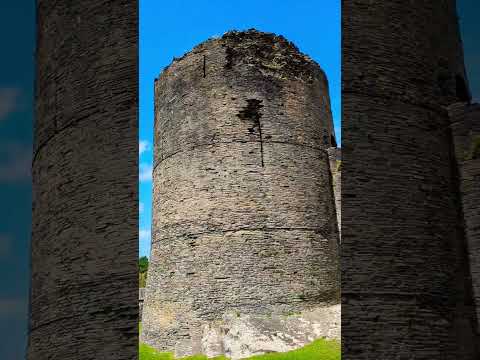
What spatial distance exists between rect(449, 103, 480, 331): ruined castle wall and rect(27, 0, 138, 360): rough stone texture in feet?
11.5

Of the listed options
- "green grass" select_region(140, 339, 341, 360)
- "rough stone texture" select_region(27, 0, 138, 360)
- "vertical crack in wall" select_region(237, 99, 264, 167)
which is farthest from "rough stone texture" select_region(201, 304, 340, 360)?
"rough stone texture" select_region(27, 0, 138, 360)

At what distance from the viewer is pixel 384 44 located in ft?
22.8

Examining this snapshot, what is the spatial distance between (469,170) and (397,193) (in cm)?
105

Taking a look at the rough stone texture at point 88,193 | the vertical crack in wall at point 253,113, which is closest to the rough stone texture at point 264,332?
the vertical crack in wall at point 253,113

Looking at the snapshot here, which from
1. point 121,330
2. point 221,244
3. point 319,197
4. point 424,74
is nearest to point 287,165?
point 319,197

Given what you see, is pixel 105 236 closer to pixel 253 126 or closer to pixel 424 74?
pixel 424 74

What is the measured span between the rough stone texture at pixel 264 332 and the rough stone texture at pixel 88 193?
5577 mm

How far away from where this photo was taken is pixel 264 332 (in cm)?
1250

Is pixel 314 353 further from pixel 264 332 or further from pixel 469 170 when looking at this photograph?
pixel 469 170

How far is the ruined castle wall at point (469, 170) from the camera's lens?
270 inches

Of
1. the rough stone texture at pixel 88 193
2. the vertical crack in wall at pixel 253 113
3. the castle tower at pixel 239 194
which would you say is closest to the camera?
the rough stone texture at pixel 88 193

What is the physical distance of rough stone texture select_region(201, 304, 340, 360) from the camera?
40.3ft

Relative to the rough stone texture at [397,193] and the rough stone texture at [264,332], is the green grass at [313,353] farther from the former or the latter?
the rough stone texture at [397,193]

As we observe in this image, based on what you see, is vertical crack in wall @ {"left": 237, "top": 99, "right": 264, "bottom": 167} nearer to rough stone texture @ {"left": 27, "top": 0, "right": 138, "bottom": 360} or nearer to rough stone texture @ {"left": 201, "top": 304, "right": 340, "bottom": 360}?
rough stone texture @ {"left": 201, "top": 304, "right": 340, "bottom": 360}
